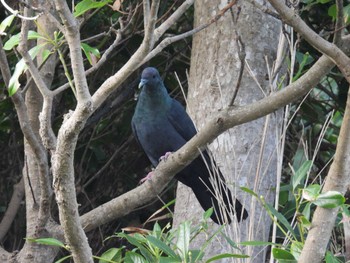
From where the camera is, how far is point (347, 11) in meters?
3.26

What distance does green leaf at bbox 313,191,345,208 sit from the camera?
1.99m

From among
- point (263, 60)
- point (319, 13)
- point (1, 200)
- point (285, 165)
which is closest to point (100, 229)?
point (1, 200)

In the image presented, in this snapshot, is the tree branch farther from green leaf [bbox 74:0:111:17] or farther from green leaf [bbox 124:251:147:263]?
green leaf [bbox 74:0:111:17]

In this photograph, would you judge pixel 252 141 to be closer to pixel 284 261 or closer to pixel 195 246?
pixel 195 246

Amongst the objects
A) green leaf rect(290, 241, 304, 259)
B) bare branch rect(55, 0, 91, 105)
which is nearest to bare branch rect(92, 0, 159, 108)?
bare branch rect(55, 0, 91, 105)

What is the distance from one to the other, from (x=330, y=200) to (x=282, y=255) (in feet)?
0.75

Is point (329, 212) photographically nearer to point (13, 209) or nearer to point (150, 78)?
point (150, 78)

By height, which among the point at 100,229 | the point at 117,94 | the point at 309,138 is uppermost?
the point at 117,94

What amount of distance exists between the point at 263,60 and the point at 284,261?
166cm

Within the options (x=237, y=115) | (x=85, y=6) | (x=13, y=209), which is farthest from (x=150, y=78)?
(x=237, y=115)

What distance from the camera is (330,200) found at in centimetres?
200

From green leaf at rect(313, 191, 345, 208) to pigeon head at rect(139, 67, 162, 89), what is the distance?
2040 mm

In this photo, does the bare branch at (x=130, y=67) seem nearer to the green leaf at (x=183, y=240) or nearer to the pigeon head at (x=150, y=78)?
the green leaf at (x=183, y=240)

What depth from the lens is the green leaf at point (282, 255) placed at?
6.95ft
